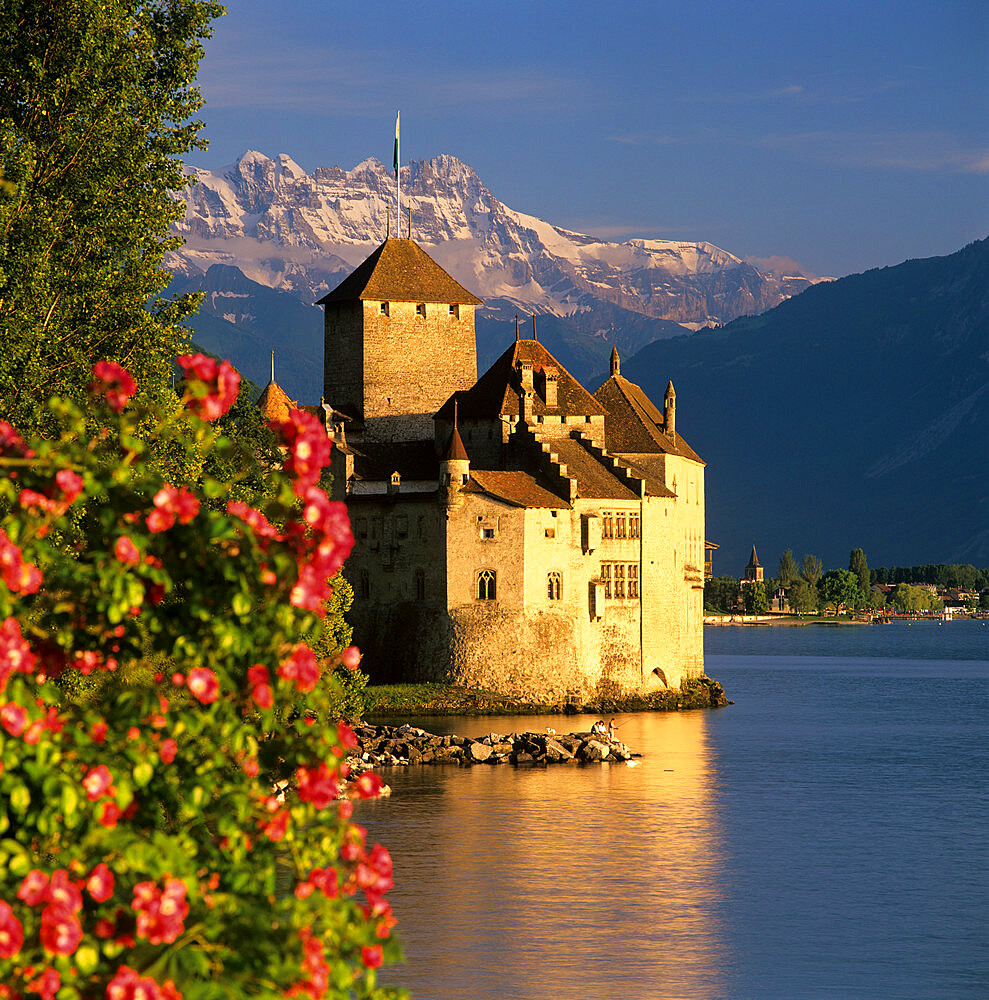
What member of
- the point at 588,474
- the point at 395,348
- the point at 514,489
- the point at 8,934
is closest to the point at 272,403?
the point at 395,348

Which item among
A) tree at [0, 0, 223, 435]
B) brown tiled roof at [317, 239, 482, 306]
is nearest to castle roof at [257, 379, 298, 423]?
brown tiled roof at [317, 239, 482, 306]

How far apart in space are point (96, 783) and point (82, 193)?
28.9 meters

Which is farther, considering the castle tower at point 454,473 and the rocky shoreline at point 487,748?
the castle tower at point 454,473

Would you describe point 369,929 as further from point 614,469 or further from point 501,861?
point 614,469

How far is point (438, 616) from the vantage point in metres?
80.1

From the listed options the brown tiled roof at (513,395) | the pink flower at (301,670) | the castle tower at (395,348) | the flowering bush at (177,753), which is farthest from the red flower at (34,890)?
the castle tower at (395,348)

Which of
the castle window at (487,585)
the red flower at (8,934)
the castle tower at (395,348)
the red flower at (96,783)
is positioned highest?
the castle tower at (395,348)

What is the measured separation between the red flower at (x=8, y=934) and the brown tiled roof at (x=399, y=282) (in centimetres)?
8507

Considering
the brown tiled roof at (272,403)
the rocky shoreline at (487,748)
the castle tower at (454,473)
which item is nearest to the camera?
the rocky shoreline at (487,748)

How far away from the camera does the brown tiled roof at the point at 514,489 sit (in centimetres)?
7938

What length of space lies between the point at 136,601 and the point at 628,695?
74.6 meters

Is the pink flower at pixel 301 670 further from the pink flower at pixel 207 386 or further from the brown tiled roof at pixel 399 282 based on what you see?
the brown tiled roof at pixel 399 282

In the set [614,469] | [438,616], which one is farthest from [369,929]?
[614,469]

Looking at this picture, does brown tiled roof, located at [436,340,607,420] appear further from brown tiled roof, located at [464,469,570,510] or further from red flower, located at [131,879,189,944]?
red flower, located at [131,879,189,944]
